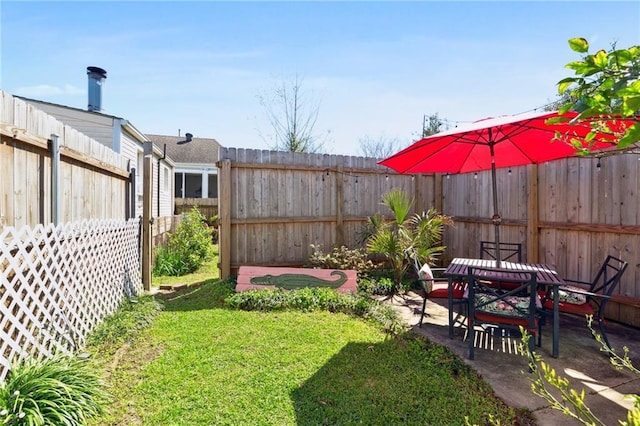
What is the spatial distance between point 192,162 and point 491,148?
18045 millimetres

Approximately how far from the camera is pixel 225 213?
18.6 feet

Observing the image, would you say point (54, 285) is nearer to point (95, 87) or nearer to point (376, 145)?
point (95, 87)

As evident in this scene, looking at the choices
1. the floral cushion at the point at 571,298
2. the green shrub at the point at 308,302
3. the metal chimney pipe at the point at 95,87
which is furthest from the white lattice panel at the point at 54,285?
the metal chimney pipe at the point at 95,87

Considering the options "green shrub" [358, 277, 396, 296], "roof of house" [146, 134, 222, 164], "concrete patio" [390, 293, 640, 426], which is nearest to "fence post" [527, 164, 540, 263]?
"concrete patio" [390, 293, 640, 426]

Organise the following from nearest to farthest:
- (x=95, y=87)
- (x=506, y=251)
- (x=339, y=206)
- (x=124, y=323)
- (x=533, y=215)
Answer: (x=124, y=323) < (x=533, y=215) < (x=506, y=251) < (x=339, y=206) < (x=95, y=87)

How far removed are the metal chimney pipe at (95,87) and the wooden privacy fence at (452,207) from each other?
259 inches

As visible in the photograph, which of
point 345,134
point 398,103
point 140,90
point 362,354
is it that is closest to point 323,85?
point 398,103

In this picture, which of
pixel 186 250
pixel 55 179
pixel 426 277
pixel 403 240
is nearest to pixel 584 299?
pixel 426 277

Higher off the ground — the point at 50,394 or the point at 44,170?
the point at 44,170

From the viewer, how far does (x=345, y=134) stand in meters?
17.2

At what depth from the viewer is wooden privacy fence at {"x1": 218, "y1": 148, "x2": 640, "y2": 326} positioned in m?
4.29

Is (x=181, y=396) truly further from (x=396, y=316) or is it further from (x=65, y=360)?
(x=396, y=316)

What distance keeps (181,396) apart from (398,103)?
13.0m

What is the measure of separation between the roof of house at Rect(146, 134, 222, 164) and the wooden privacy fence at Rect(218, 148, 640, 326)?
14429 mm
